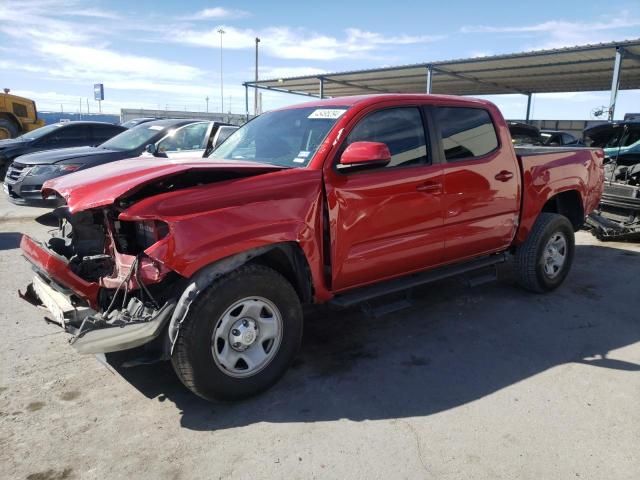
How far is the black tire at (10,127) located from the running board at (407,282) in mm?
19150

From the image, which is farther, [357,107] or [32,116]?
[32,116]

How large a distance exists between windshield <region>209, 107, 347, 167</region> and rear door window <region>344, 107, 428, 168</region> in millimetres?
211

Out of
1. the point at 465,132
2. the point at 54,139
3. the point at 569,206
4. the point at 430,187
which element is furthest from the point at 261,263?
the point at 54,139

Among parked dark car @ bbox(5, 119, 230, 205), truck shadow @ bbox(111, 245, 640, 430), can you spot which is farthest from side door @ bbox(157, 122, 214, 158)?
truck shadow @ bbox(111, 245, 640, 430)

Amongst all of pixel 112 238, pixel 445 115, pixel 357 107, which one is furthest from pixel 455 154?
pixel 112 238

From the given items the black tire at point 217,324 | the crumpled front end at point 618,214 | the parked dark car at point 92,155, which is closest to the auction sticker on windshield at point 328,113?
the black tire at point 217,324

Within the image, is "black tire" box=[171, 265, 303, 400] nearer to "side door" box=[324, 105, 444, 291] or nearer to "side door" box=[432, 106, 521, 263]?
"side door" box=[324, 105, 444, 291]

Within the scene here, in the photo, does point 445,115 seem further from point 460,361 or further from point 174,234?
point 174,234

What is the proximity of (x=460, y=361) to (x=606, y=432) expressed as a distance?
1.06m

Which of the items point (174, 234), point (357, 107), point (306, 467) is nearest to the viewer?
point (306, 467)

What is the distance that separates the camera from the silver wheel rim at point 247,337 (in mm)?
2914

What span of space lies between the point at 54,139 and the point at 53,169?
13.1 feet

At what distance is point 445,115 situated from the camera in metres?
4.11

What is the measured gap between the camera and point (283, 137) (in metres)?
3.84
